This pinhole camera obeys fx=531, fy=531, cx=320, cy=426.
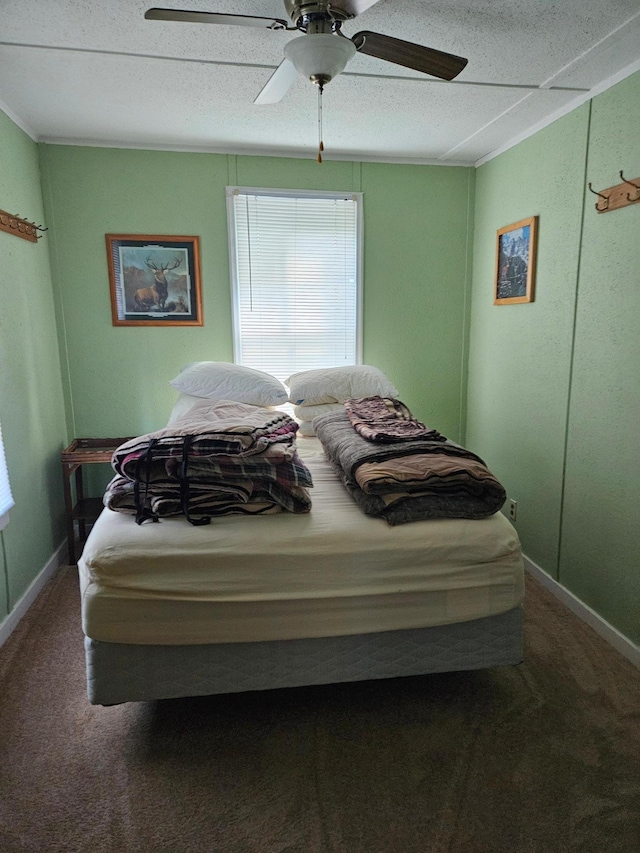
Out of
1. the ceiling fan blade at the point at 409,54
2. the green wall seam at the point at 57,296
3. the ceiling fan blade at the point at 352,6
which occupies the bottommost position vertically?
the green wall seam at the point at 57,296

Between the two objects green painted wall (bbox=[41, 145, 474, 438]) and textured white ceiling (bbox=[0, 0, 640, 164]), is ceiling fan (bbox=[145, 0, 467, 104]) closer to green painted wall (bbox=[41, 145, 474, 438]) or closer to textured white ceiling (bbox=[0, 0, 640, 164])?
textured white ceiling (bbox=[0, 0, 640, 164])

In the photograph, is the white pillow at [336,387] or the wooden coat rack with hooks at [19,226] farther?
the white pillow at [336,387]

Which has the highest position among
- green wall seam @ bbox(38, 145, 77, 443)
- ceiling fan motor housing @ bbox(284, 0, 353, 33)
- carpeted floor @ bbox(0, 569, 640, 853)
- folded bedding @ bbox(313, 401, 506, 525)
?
ceiling fan motor housing @ bbox(284, 0, 353, 33)

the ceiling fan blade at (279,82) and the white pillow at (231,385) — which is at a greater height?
the ceiling fan blade at (279,82)

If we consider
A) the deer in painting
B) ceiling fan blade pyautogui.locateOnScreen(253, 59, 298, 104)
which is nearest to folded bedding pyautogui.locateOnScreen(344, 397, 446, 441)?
ceiling fan blade pyautogui.locateOnScreen(253, 59, 298, 104)

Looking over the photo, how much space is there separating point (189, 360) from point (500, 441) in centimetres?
206

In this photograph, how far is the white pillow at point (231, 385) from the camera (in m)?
3.07

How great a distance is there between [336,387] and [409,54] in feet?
5.79

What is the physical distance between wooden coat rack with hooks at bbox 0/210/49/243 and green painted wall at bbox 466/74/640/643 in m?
2.71

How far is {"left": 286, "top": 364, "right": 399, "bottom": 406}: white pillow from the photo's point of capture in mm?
3148

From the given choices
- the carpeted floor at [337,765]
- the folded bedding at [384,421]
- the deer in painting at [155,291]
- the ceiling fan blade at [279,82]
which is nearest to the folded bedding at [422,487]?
the folded bedding at [384,421]

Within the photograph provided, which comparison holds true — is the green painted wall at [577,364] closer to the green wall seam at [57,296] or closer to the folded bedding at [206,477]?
the folded bedding at [206,477]

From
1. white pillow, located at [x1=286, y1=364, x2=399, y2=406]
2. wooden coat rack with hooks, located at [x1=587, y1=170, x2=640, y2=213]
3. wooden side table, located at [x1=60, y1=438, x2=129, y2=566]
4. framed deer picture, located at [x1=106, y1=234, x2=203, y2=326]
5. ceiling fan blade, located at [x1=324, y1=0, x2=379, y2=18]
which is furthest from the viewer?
framed deer picture, located at [x1=106, y1=234, x2=203, y2=326]

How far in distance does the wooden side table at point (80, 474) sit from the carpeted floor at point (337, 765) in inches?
39.8
